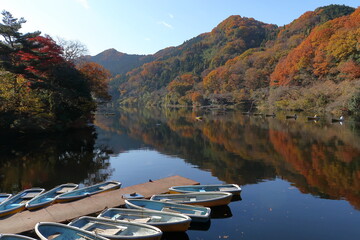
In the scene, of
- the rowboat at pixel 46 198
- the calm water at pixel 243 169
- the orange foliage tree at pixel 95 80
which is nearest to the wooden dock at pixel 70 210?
the rowboat at pixel 46 198

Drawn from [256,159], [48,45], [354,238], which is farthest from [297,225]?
[48,45]

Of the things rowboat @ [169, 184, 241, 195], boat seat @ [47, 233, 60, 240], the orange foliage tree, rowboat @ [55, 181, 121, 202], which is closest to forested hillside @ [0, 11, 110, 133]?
the orange foliage tree

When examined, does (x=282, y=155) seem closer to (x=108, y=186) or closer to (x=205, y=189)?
(x=205, y=189)

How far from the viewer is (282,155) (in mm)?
22172

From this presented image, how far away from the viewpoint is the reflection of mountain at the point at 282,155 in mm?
15607

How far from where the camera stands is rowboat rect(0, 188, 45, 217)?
10570 mm

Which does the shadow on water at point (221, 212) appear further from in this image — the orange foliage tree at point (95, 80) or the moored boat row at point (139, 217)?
the orange foliage tree at point (95, 80)

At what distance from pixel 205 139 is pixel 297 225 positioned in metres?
20.8

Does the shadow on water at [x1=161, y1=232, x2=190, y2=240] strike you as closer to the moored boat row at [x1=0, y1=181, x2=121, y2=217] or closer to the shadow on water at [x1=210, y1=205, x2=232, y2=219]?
the shadow on water at [x1=210, y1=205, x2=232, y2=219]

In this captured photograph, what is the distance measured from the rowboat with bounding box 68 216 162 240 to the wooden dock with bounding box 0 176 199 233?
1.28 meters

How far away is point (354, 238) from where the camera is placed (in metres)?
9.41

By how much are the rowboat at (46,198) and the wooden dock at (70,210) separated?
259mm

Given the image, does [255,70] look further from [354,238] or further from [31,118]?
[354,238]

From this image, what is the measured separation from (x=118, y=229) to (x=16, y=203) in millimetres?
5929
